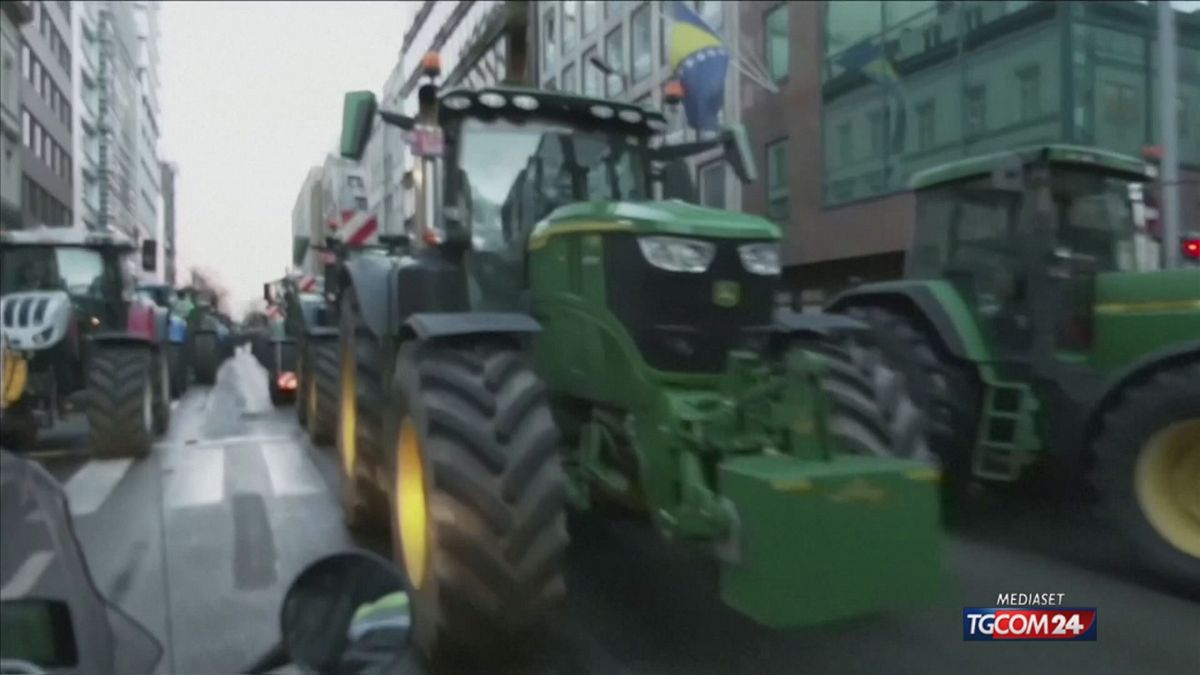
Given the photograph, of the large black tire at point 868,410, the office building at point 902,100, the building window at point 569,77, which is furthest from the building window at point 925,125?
the building window at point 569,77

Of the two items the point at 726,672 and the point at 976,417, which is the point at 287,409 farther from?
the point at 726,672

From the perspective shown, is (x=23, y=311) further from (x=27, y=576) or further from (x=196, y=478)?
(x=27, y=576)

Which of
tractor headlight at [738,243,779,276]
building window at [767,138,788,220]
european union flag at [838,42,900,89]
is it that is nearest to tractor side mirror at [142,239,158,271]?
tractor headlight at [738,243,779,276]

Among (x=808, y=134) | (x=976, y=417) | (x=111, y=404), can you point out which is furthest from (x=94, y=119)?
(x=976, y=417)

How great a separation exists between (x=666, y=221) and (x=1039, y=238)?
285 cm

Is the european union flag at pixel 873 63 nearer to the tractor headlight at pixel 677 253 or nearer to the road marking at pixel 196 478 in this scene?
the road marking at pixel 196 478

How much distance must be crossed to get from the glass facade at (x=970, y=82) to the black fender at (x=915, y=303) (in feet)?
13.1

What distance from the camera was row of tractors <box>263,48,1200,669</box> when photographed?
3902 mm

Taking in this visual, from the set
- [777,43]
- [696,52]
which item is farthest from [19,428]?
[777,43]

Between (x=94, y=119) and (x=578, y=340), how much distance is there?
230 feet

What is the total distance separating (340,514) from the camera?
Result: 7.59 meters

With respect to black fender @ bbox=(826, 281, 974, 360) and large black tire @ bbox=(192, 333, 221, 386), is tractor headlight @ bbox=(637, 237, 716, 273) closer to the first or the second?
black fender @ bbox=(826, 281, 974, 360)

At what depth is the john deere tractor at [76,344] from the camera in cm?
999

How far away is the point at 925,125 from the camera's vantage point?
1683 cm
